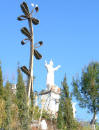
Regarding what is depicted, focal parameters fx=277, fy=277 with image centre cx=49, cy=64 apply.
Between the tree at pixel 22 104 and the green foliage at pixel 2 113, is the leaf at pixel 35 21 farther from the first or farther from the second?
the green foliage at pixel 2 113

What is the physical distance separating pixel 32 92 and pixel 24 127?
2.26 metres

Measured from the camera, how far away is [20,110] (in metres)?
13.0

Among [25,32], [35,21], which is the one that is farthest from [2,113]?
[35,21]

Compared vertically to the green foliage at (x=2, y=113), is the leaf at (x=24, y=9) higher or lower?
higher

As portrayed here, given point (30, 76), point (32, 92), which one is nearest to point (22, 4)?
point (30, 76)

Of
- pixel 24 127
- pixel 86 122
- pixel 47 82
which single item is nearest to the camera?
pixel 24 127

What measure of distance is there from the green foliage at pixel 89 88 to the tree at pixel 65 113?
3.94m

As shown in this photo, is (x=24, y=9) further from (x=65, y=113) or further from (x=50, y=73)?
(x=50, y=73)

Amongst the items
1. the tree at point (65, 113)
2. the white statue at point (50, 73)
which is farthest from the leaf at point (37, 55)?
the white statue at point (50, 73)

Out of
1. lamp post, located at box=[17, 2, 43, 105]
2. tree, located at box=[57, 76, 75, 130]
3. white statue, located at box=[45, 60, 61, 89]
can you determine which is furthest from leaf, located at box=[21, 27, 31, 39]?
white statue, located at box=[45, 60, 61, 89]

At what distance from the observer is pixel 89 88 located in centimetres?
2009

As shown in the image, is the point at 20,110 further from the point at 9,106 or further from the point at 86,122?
the point at 86,122

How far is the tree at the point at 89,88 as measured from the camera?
19.8 metres

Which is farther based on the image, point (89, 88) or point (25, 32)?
point (89, 88)
